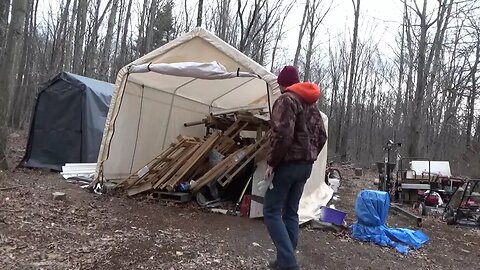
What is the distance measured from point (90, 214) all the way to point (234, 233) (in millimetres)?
1959

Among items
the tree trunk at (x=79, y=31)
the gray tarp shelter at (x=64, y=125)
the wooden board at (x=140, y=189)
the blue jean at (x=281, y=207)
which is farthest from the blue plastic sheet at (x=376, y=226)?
the tree trunk at (x=79, y=31)

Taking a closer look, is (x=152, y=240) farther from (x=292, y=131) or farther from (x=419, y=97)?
(x=419, y=97)

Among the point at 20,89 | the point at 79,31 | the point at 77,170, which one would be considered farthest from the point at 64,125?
the point at 20,89

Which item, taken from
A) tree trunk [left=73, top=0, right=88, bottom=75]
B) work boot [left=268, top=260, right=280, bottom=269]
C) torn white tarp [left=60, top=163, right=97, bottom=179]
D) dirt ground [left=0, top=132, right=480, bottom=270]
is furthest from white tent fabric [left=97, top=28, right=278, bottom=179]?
tree trunk [left=73, top=0, right=88, bottom=75]

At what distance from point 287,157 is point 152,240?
6.63ft

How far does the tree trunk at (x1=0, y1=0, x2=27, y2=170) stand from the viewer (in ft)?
25.8

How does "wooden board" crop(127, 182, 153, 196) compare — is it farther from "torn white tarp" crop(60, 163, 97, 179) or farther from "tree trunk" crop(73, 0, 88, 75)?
"tree trunk" crop(73, 0, 88, 75)

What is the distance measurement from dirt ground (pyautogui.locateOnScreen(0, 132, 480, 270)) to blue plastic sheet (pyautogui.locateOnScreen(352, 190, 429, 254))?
185 mm

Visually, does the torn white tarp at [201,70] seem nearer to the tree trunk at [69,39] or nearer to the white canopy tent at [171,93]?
the white canopy tent at [171,93]

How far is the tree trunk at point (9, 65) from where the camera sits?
785 cm

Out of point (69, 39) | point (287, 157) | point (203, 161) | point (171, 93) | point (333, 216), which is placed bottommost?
point (333, 216)

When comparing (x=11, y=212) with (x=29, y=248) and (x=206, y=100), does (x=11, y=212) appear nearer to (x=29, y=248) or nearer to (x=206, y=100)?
(x=29, y=248)

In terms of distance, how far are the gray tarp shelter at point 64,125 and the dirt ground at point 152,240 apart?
223 cm

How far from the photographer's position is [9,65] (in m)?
8.15
